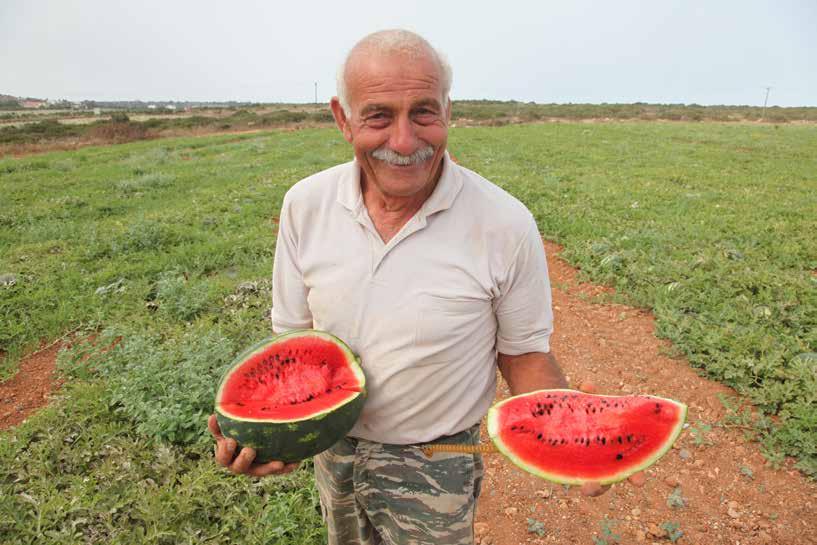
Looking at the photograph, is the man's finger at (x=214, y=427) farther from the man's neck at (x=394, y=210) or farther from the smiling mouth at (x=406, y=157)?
the smiling mouth at (x=406, y=157)

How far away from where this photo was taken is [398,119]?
5.35 ft

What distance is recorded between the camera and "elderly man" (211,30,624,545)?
5.32ft

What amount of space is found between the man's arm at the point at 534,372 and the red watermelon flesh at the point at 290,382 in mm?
580

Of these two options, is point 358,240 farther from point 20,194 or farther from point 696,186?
point 20,194

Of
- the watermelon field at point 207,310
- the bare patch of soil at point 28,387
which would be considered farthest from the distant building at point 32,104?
the bare patch of soil at point 28,387

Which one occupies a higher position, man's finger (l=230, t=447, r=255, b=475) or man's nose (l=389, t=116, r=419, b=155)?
man's nose (l=389, t=116, r=419, b=155)

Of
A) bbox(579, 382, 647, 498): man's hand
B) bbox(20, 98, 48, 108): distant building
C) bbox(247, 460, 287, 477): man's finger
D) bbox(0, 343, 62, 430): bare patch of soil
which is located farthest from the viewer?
bbox(20, 98, 48, 108): distant building

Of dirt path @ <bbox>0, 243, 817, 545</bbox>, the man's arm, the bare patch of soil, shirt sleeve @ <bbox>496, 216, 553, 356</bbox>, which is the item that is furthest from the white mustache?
the bare patch of soil

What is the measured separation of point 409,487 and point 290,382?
590mm

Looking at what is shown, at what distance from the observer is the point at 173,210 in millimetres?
9492

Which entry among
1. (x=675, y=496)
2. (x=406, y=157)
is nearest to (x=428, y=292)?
(x=406, y=157)

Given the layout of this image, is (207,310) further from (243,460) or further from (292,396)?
(243,460)

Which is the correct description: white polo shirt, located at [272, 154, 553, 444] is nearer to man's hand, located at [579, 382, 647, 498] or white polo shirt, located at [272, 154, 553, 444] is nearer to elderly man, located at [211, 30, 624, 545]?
elderly man, located at [211, 30, 624, 545]

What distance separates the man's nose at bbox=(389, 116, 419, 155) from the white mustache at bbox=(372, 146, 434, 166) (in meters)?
0.02
